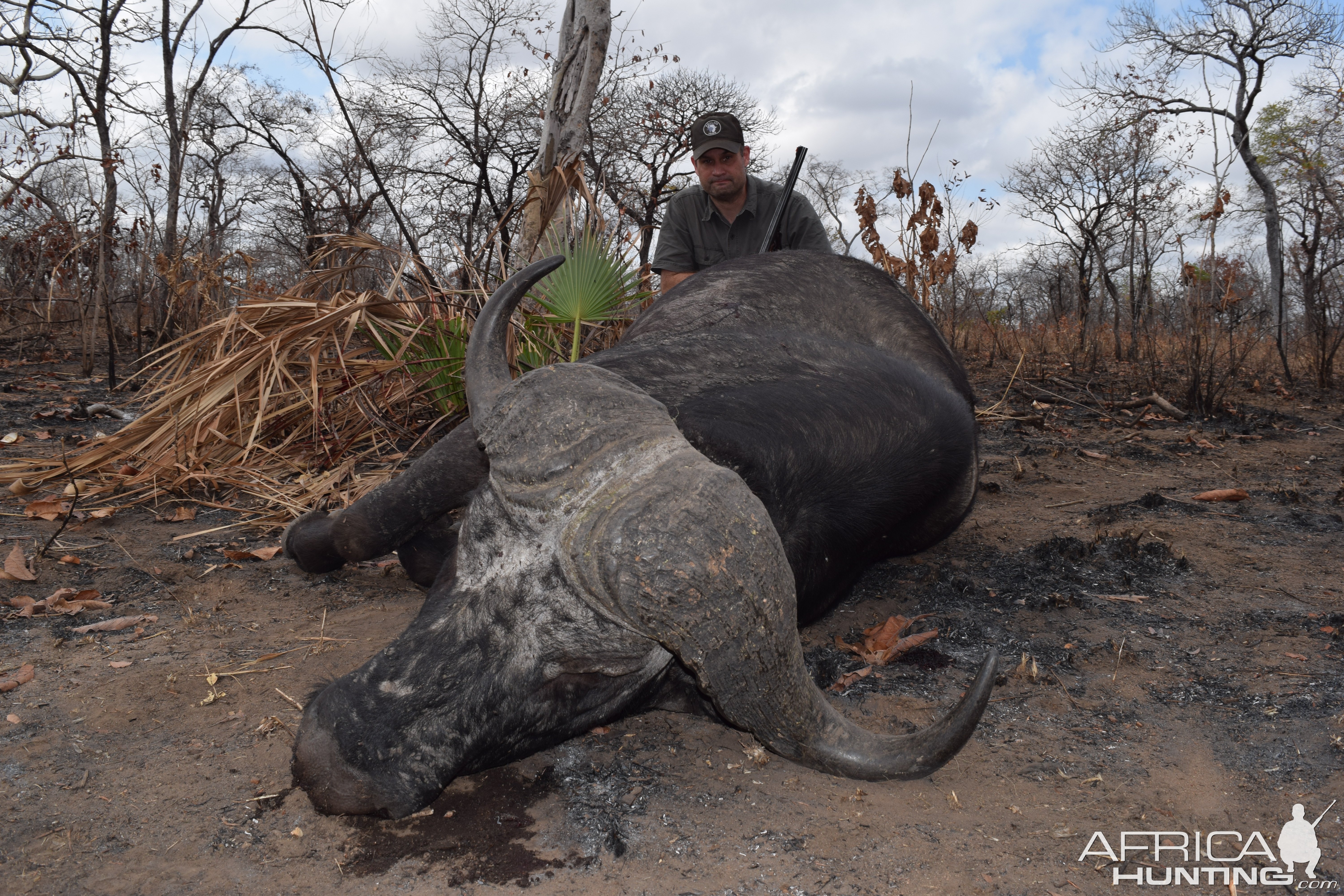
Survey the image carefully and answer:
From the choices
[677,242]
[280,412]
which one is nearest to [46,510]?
[280,412]

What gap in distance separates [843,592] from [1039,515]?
192cm

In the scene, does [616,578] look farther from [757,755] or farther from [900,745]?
[757,755]

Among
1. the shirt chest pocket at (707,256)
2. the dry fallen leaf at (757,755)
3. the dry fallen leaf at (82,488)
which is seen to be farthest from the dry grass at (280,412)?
the dry fallen leaf at (757,755)

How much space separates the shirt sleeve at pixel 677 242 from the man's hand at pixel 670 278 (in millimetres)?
11

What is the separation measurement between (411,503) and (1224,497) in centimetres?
430

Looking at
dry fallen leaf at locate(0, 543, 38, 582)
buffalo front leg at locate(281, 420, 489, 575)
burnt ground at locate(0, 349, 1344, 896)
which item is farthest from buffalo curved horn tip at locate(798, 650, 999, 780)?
dry fallen leaf at locate(0, 543, 38, 582)

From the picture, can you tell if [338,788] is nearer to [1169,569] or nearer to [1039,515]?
[1169,569]

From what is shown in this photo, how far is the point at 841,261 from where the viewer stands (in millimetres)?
4102

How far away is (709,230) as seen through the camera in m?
6.56


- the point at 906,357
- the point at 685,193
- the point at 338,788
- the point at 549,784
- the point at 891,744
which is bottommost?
the point at 549,784

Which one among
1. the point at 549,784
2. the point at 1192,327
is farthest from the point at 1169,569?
the point at 1192,327

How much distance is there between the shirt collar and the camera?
648 centimetres

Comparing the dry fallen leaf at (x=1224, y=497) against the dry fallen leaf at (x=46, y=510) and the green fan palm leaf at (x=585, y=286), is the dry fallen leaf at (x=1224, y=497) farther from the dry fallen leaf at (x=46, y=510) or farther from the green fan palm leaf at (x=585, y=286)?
the dry fallen leaf at (x=46, y=510)

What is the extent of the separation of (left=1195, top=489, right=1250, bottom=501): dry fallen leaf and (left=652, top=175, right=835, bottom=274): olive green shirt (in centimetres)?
299
